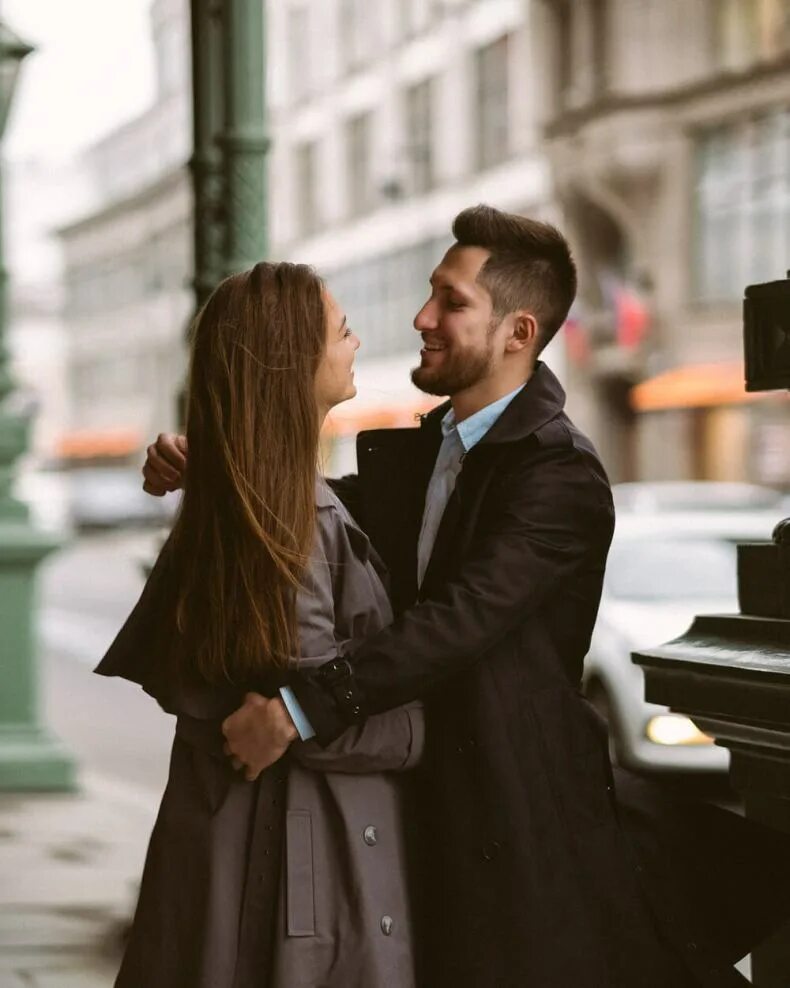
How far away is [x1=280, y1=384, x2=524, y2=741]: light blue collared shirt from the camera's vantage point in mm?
2584

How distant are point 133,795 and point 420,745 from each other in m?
5.60

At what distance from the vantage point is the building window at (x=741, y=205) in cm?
2355

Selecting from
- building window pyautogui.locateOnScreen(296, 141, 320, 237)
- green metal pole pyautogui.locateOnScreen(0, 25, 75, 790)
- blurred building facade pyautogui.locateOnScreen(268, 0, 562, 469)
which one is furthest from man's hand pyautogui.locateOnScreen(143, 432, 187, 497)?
building window pyautogui.locateOnScreen(296, 141, 320, 237)

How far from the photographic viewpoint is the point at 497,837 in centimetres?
242

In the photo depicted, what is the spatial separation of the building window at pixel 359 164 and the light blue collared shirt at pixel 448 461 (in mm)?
34292

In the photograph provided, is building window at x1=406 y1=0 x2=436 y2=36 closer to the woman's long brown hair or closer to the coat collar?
the coat collar

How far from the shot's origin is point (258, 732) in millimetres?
2373

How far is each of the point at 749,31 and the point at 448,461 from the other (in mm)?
23366

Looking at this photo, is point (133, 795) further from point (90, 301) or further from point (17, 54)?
point (90, 301)

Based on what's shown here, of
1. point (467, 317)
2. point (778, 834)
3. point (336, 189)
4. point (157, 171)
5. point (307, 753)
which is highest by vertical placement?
point (157, 171)

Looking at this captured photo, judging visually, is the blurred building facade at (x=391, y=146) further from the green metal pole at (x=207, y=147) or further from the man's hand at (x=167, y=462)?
the man's hand at (x=167, y=462)

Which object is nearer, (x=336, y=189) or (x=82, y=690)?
(x=82, y=690)

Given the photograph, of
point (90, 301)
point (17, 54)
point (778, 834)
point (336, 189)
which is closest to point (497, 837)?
point (778, 834)

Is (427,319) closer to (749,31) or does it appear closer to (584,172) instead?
(749,31)
